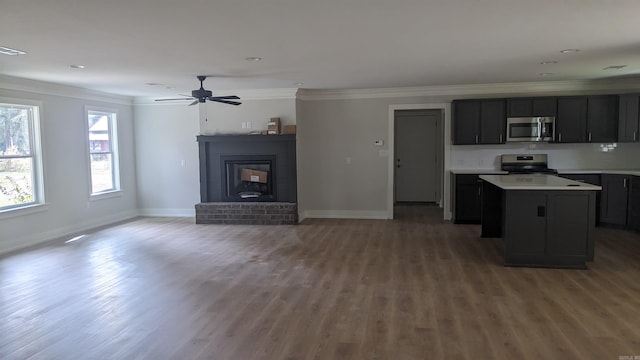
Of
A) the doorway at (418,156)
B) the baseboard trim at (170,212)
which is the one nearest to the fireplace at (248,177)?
the baseboard trim at (170,212)

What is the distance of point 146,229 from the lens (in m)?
7.19

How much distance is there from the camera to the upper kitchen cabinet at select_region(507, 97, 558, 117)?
23.0ft

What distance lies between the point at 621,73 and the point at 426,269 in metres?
4.44

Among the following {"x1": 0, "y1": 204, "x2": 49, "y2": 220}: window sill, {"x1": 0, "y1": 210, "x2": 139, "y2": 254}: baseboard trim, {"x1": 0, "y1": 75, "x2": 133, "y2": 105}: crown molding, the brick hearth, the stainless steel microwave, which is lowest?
{"x1": 0, "y1": 210, "x2": 139, "y2": 254}: baseboard trim

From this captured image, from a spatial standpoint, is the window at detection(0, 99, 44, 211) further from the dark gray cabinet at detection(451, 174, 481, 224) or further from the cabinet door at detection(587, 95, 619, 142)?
the cabinet door at detection(587, 95, 619, 142)

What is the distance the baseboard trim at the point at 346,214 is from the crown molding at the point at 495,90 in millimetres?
2089

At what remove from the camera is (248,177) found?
7.81 m

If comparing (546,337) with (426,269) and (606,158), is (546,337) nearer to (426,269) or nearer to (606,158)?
(426,269)

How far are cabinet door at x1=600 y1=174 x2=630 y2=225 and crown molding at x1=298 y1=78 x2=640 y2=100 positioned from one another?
5.06 ft

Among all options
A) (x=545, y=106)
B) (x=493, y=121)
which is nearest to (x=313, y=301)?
(x=493, y=121)

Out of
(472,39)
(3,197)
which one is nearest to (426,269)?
(472,39)

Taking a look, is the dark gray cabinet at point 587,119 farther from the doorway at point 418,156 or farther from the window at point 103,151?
the window at point 103,151

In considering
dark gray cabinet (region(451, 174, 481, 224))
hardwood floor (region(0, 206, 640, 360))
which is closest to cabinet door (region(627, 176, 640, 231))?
hardwood floor (region(0, 206, 640, 360))

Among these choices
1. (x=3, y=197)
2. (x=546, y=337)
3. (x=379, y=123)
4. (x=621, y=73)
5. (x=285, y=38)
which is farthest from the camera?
(x=379, y=123)
